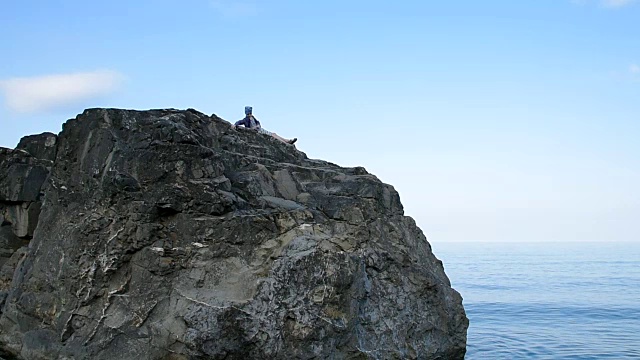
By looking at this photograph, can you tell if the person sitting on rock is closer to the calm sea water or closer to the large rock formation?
the large rock formation

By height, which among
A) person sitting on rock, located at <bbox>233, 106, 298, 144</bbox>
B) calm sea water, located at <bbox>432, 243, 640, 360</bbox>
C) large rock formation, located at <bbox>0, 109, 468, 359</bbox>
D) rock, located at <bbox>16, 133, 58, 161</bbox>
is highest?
person sitting on rock, located at <bbox>233, 106, 298, 144</bbox>

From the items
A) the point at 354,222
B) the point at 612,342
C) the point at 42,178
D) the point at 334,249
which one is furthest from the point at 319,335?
the point at 612,342

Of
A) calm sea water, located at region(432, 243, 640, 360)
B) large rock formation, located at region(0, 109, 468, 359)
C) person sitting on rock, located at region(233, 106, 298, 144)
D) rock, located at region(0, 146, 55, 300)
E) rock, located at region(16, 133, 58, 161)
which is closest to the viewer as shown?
large rock formation, located at region(0, 109, 468, 359)

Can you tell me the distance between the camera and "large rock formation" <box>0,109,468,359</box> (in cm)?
1189

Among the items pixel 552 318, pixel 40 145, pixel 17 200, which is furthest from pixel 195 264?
pixel 552 318

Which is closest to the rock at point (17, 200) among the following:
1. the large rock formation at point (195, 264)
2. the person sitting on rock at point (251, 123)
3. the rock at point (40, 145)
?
the rock at point (40, 145)

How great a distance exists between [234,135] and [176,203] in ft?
10.8

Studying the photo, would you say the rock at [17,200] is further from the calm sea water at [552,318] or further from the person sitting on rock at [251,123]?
the calm sea water at [552,318]

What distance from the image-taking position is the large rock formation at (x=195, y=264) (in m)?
11.9

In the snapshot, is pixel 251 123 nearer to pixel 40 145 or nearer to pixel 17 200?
pixel 40 145

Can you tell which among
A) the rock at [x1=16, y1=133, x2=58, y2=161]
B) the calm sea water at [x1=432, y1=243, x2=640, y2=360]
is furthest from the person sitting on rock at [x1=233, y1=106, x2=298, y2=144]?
the calm sea water at [x1=432, y1=243, x2=640, y2=360]

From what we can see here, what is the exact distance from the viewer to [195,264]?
40.7 feet

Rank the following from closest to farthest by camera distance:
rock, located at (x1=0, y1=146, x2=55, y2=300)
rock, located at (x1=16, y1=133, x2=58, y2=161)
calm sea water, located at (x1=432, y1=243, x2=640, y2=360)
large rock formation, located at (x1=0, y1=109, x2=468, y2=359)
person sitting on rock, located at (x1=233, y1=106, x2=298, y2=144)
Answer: large rock formation, located at (x1=0, y1=109, x2=468, y2=359) → rock, located at (x1=0, y1=146, x2=55, y2=300) → rock, located at (x1=16, y1=133, x2=58, y2=161) → person sitting on rock, located at (x1=233, y1=106, x2=298, y2=144) → calm sea water, located at (x1=432, y1=243, x2=640, y2=360)

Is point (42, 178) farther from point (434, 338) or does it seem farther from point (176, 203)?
point (434, 338)
